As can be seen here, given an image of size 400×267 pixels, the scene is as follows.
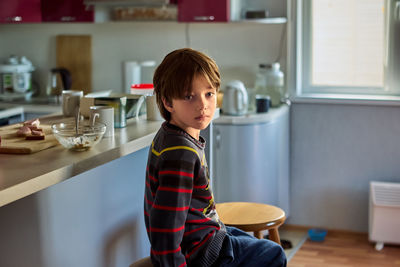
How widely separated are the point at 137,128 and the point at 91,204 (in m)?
0.39

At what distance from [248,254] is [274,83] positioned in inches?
87.5

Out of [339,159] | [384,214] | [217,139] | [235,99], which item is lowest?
[384,214]

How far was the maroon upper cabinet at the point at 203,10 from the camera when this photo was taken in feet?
11.9

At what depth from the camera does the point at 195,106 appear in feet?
5.32

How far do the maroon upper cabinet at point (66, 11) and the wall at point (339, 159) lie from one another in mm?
1487

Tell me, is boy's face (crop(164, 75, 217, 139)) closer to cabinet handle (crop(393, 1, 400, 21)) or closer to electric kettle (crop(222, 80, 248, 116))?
electric kettle (crop(222, 80, 248, 116))

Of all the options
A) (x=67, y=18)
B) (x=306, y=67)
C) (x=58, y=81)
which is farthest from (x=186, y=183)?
(x=58, y=81)

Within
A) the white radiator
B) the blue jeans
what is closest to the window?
the white radiator

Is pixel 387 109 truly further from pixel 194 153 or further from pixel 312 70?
pixel 194 153

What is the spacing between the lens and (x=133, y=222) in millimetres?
2336

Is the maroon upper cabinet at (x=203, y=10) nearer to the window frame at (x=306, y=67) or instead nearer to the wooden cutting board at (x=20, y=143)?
the window frame at (x=306, y=67)

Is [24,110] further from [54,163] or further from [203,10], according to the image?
[54,163]

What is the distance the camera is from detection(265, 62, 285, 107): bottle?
3.80m

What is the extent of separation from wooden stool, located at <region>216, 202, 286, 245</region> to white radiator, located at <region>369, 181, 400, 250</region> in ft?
5.00
